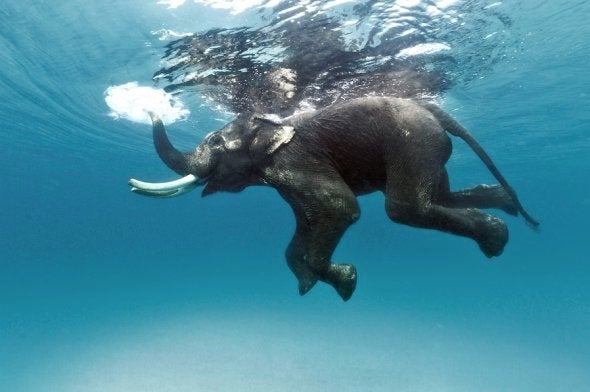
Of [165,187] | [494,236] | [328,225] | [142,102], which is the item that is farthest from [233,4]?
[142,102]

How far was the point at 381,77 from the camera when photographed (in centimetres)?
1090

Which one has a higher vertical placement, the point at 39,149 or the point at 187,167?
the point at 187,167

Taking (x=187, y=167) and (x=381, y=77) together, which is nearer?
(x=187, y=167)

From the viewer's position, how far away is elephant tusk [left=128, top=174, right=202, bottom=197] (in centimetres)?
500

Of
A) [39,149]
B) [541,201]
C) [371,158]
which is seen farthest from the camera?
[541,201]

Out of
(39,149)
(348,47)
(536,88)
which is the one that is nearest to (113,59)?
(348,47)

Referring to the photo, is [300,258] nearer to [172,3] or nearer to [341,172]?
[341,172]

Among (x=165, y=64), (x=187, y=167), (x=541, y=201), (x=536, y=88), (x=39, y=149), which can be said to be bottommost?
(x=541, y=201)

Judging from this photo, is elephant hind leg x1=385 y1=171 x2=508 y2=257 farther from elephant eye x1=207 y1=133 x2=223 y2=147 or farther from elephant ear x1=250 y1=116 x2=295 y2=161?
elephant eye x1=207 y1=133 x2=223 y2=147

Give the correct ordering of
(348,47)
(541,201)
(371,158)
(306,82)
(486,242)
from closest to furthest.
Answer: (486,242)
(371,158)
(348,47)
(306,82)
(541,201)

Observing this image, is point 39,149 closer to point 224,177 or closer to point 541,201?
point 224,177

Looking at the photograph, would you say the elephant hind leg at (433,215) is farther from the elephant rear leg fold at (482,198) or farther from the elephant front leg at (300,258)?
the elephant front leg at (300,258)

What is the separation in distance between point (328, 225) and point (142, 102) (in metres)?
10.4

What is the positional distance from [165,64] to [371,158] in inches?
281
